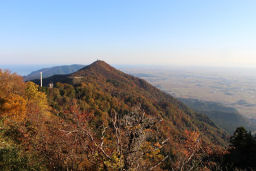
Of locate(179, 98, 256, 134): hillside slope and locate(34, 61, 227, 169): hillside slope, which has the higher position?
locate(34, 61, 227, 169): hillside slope

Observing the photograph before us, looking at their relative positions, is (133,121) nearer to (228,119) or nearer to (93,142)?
(93,142)

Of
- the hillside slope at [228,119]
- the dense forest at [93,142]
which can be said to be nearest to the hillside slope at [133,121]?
the dense forest at [93,142]

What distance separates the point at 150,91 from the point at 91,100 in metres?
71.4

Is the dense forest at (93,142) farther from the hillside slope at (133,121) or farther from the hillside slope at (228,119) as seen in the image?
the hillside slope at (228,119)

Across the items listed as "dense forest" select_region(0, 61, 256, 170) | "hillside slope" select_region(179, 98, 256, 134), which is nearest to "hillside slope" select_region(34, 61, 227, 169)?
"dense forest" select_region(0, 61, 256, 170)

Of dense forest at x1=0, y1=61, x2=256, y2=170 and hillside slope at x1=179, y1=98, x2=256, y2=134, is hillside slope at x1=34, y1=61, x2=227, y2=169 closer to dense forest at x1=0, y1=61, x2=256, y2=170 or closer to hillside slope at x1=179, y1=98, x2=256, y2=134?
dense forest at x1=0, y1=61, x2=256, y2=170

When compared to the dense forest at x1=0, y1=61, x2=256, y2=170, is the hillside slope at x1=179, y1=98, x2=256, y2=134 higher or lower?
lower

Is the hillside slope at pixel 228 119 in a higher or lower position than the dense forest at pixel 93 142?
lower

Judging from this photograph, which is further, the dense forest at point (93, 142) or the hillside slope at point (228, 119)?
the hillside slope at point (228, 119)

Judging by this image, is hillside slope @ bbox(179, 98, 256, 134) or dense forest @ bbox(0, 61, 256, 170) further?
hillside slope @ bbox(179, 98, 256, 134)

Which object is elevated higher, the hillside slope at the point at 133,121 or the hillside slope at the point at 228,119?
the hillside slope at the point at 133,121

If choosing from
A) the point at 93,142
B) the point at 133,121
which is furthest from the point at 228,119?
the point at 93,142

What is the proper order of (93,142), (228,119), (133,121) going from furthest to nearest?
(228,119) < (133,121) < (93,142)

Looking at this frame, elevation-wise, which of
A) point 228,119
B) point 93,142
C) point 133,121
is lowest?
point 228,119
